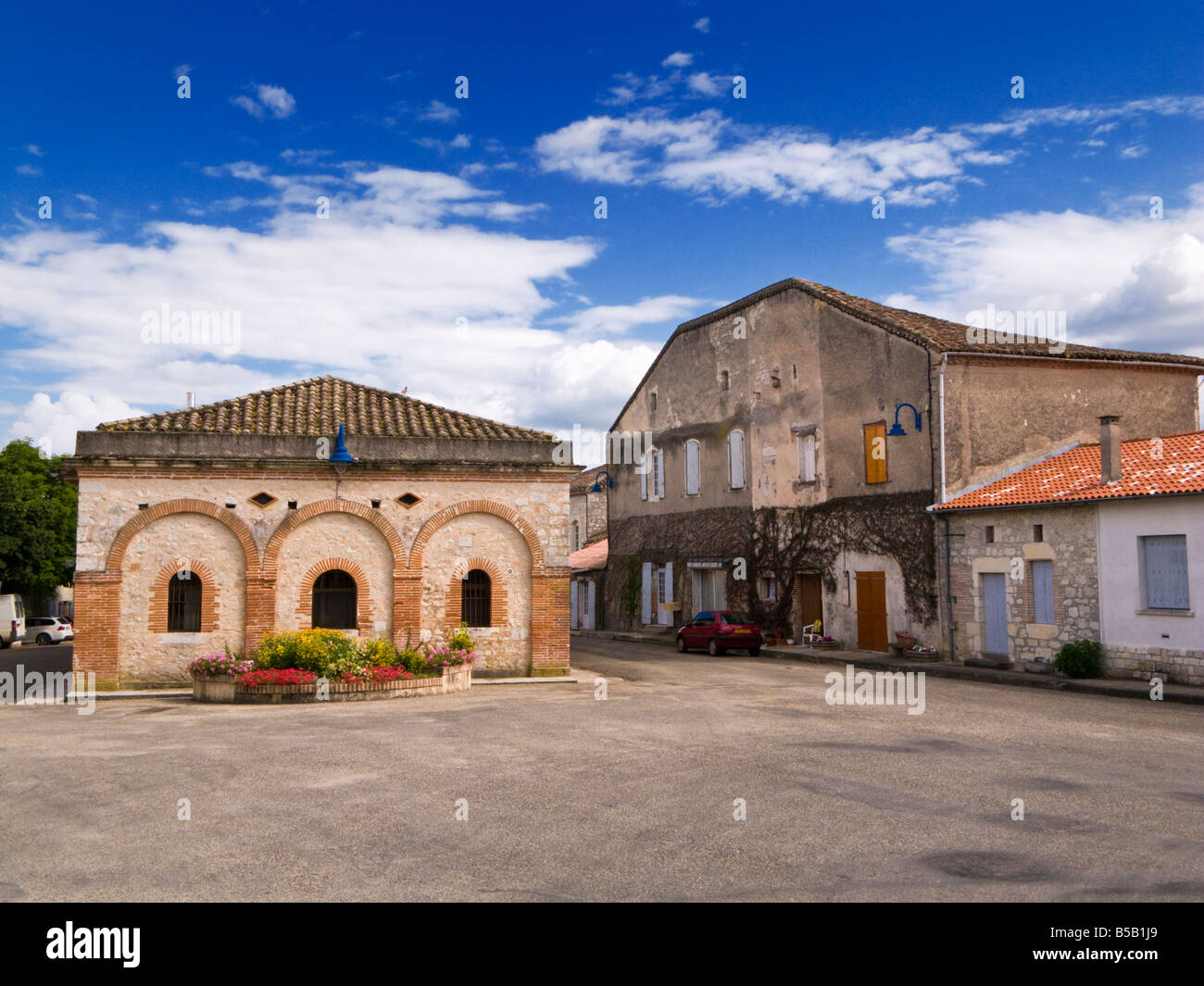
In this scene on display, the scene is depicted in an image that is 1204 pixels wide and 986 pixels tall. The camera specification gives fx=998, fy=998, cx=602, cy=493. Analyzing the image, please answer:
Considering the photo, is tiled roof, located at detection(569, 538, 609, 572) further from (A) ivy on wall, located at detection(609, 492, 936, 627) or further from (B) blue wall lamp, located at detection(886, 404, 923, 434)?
(B) blue wall lamp, located at detection(886, 404, 923, 434)

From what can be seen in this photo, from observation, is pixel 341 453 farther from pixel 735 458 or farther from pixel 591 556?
pixel 591 556

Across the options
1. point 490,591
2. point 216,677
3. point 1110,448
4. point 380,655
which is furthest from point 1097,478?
point 216,677

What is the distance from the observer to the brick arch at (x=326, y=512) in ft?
61.1

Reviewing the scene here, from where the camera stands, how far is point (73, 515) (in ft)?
152

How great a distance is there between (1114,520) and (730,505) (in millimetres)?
13948

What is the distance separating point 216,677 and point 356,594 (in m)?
3.09

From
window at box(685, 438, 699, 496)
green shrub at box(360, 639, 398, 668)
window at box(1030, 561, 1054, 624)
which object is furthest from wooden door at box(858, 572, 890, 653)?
green shrub at box(360, 639, 398, 668)

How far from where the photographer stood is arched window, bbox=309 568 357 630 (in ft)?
62.4

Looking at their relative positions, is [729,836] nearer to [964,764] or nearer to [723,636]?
[964,764]

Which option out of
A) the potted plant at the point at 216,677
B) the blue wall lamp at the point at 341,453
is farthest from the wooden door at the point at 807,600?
the potted plant at the point at 216,677

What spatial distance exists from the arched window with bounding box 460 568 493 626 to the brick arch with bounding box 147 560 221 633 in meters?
4.57

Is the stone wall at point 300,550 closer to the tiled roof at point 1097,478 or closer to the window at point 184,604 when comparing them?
the window at point 184,604

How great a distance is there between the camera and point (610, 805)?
27.3 ft
